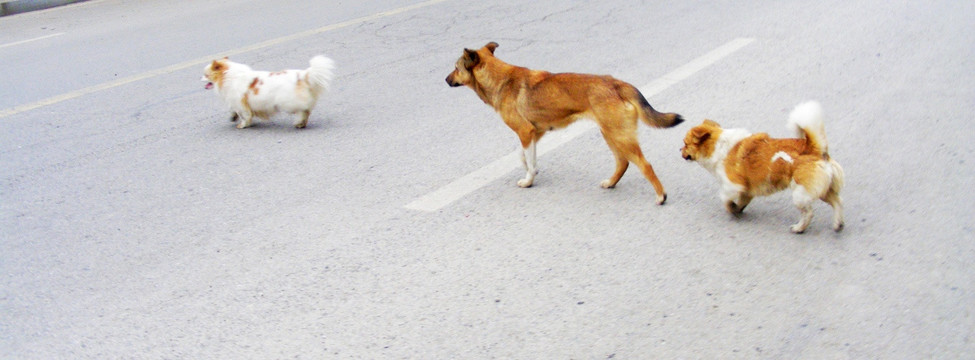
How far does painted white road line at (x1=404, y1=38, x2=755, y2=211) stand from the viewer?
573 cm

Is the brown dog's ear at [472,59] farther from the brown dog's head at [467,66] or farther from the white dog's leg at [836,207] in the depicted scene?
the white dog's leg at [836,207]

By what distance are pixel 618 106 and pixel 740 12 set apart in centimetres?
621

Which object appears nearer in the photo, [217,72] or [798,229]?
[798,229]

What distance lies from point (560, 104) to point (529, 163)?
1.44 ft

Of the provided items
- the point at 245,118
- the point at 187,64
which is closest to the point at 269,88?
the point at 245,118

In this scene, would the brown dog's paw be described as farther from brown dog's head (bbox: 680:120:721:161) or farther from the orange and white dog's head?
the orange and white dog's head

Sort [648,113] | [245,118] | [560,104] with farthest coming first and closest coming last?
[245,118] → [560,104] → [648,113]

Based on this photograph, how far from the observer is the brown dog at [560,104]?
17.9 ft

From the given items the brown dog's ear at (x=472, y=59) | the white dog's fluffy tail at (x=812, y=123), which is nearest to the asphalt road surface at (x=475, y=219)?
the white dog's fluffy tail at (x=812, y=123)

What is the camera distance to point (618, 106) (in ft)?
17.8

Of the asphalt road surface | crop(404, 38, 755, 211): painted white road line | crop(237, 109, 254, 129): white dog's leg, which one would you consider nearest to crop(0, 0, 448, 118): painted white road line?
the asphalt road surface

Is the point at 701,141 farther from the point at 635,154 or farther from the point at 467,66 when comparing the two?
the point at 467,66

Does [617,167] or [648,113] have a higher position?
[648,113]

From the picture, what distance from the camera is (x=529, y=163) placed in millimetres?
5844
